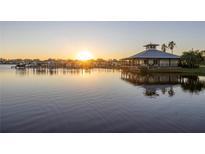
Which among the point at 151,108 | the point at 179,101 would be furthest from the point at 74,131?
the point at 179,101

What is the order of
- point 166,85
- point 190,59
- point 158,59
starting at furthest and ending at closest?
point 190,59, point 158,59, point 166,85

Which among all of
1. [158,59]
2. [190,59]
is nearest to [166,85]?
[158,59]

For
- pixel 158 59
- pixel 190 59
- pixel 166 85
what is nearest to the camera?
pixel 166 85

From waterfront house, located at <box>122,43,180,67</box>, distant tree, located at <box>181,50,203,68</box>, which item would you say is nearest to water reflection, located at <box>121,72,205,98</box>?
waterfront house, located at <box>122,43,180,67</box>

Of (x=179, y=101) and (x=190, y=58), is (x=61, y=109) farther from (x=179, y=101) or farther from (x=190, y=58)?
(x=190, y=58)

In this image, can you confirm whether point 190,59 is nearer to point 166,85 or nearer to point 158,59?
point 158,59

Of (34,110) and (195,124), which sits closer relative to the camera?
(195,124)

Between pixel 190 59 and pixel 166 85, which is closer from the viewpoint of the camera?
pixel 166 85

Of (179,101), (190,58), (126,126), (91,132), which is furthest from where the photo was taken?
(190,58)

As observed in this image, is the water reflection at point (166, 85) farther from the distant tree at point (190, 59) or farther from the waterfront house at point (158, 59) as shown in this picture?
the distant tree at point (190, 59)

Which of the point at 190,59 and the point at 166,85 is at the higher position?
the point at 190,59

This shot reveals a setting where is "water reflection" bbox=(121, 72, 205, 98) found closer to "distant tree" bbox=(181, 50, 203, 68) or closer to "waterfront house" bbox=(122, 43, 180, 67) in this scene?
"waterfront house" bbox=(122, 43, 180, 67)

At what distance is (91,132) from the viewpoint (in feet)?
25.8

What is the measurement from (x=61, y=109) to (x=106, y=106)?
7.64 ft
